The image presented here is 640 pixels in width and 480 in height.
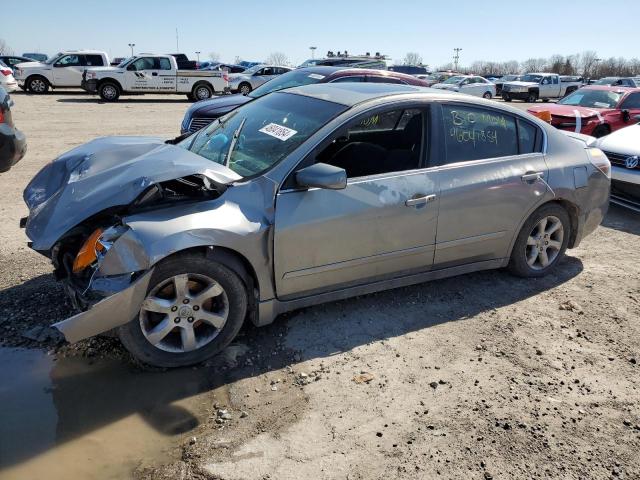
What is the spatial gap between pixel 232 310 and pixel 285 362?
0.49m

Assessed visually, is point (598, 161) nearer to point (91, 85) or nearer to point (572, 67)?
point (91, 85)

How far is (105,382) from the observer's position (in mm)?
3133

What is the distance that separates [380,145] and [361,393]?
2.06 m

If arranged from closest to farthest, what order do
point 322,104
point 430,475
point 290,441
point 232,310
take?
point 430,475 < point 290,441 < point 232,310 < point 322,104

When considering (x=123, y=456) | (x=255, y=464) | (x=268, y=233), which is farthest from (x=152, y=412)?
(x=268, y=233)

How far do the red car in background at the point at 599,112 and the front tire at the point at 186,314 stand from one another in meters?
8.78

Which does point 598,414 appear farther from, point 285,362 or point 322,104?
point 322,104

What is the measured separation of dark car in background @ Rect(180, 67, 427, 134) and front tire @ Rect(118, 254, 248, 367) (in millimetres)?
5340

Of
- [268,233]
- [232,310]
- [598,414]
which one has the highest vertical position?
[268,233]

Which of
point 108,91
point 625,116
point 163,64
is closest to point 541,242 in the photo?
point 625,116

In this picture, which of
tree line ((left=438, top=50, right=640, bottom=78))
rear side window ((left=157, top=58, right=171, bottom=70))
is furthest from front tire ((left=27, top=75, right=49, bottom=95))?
tree line ((left=438, top=50, right=640, bottom=78))

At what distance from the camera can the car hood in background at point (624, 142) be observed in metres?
7.11

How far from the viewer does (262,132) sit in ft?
12.9

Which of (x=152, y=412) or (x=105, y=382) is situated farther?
(x=105, y=382)
